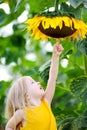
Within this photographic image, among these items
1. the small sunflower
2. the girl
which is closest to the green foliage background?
the small sunflower

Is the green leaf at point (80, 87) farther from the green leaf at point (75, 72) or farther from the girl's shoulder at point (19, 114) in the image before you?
the girl's shoulder at point (19, 114)

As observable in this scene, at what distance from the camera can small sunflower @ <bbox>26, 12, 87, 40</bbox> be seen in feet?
6.83

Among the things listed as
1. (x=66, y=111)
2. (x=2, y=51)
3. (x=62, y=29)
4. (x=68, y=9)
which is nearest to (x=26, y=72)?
(x=2, y=51)

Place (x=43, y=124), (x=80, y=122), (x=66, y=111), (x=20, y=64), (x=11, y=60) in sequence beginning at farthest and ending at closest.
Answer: (x=20, y=64), (x=11, y=60), (x=66, y=111), (x=80, y=122), (x=43, y=124)

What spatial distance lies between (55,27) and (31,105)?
38cm

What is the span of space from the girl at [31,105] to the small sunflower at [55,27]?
0.13 meters

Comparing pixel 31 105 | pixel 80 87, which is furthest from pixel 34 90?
pixel 80 87

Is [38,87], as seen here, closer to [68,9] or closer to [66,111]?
[68,9]

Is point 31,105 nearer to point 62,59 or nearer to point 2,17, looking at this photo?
point 62,59

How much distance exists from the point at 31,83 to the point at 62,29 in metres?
0.32

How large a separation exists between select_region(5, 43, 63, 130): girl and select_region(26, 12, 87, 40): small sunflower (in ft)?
0.42

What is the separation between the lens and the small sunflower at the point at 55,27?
6.83ft

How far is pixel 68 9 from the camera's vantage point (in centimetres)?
240

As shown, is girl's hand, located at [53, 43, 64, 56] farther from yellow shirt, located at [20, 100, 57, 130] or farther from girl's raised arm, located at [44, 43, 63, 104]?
yellow shirt, located at [20, 100, 57, 130]
